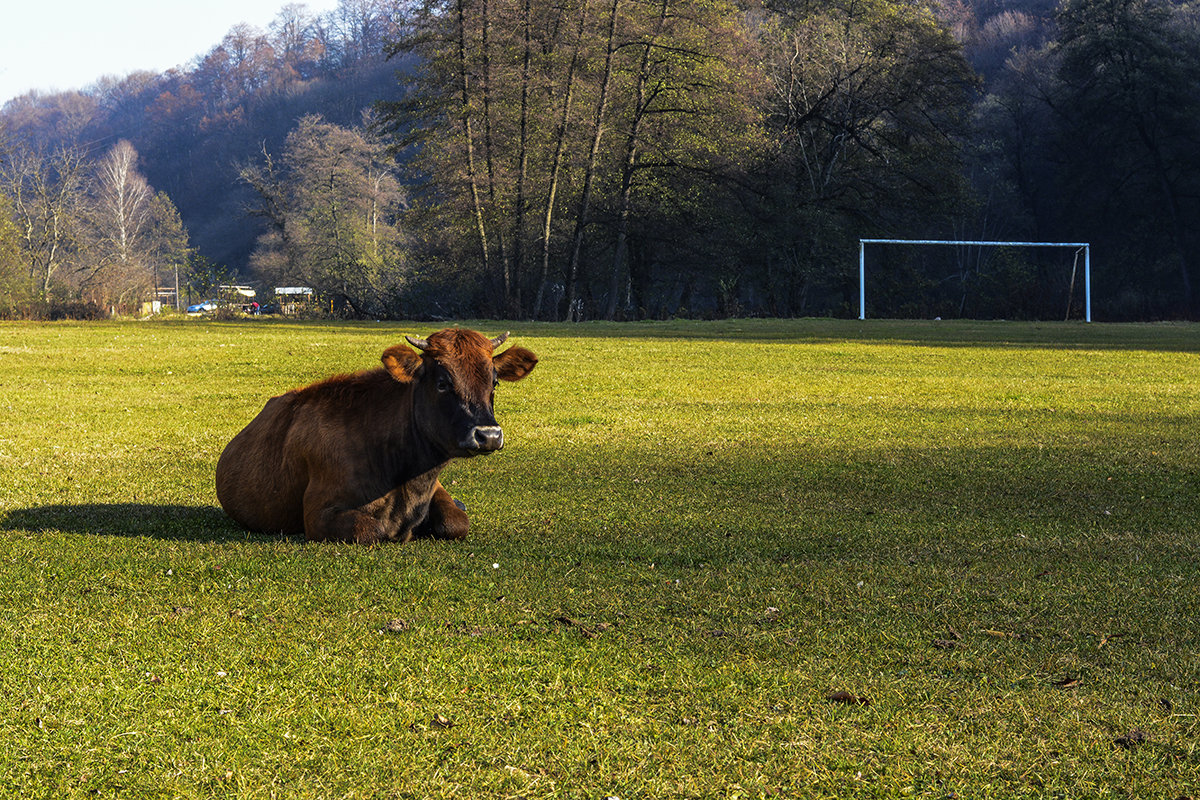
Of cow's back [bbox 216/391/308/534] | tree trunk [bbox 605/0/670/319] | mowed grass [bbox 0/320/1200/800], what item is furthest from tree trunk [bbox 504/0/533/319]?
cow's back [bbox 216/391/308/534]

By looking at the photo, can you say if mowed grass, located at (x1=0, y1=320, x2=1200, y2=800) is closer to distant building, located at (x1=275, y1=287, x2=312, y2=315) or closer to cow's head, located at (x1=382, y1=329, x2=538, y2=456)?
cow's head, located at (x1=382, y1=329, x2=538, y2=456)

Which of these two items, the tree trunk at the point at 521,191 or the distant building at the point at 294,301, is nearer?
the tree trunk at the point at 521,191

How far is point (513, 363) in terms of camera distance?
22.9 ft

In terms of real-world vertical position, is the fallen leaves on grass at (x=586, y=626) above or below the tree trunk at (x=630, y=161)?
below

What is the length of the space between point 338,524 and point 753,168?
49.9 meters

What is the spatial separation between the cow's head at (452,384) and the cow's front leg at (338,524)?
633 mm

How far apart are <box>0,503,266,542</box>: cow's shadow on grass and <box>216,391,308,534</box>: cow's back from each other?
15 cm

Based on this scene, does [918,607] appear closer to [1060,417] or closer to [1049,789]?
[1049,789]

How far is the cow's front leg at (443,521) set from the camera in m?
6.91

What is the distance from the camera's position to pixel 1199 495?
8352 millimetres

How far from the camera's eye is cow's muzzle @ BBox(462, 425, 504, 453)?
20.3ft

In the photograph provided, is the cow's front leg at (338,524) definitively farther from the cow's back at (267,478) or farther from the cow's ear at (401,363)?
the cow's ear at (401,363)

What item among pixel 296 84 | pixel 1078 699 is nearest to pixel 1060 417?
pixel 1078 699

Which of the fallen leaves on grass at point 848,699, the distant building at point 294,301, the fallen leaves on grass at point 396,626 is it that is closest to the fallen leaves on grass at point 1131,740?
the fallen leaves on grass at point 848,699
